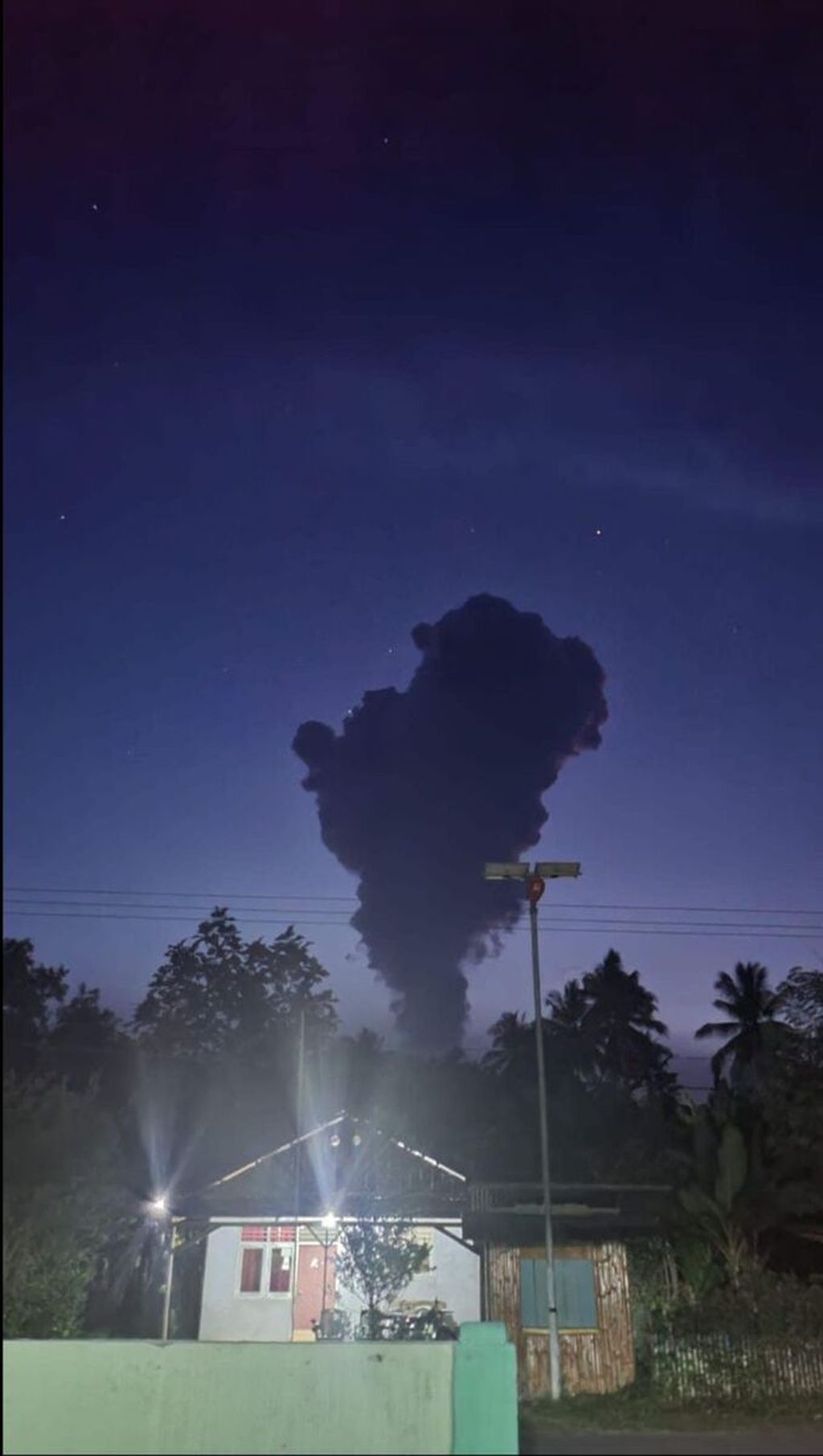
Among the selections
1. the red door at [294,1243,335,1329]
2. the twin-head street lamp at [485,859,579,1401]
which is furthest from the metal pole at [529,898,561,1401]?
the red door at [294,1243,335,1329]

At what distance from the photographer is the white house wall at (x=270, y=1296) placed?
65.5 feet

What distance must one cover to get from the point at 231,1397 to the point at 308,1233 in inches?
562

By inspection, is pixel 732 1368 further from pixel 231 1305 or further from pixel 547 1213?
pixel 231 1305

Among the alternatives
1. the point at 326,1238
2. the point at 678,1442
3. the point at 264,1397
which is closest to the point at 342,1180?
the point at 326,1238

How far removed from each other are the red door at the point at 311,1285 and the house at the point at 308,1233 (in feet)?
0.06

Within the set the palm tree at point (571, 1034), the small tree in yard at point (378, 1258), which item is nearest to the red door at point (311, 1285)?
the small tree in yard at point (378, 1258)

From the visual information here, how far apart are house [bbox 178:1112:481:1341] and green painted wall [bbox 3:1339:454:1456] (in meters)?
11.0

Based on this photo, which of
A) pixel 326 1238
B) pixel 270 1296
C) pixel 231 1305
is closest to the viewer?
pixel 326 1238

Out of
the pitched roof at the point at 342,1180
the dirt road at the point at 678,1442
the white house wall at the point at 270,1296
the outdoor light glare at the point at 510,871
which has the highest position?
the outdoor light glare at the point at 510,871

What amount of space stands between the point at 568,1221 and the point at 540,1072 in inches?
143

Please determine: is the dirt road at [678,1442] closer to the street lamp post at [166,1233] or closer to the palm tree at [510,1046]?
the street lamp post at [166,1233]

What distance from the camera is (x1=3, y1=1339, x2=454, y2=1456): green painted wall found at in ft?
24.1

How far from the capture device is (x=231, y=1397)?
7.61m

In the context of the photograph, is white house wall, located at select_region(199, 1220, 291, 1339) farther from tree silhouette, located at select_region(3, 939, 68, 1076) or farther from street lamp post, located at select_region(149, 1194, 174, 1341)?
tree silhouette, located at select_region(3, 939, 68, 1076)
